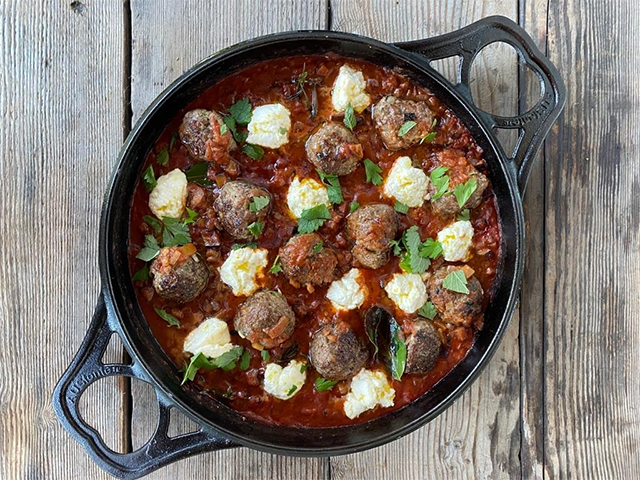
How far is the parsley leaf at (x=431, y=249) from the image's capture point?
3.44 meters

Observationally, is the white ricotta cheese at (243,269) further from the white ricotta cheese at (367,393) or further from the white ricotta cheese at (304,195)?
the white ricotta cheese at (367,393)

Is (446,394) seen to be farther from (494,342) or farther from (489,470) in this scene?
(489,470)

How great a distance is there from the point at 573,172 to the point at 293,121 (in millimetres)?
1645

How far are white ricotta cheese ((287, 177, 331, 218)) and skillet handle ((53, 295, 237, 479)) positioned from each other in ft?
3.46

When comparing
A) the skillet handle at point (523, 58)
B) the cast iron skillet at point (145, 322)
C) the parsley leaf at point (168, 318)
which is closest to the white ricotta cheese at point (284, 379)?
the cast iron skillet at point (145, 322)

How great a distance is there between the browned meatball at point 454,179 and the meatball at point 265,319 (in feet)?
3.15

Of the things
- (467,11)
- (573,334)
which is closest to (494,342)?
(573,334)

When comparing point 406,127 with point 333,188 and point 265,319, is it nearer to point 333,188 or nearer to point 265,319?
point 333,188

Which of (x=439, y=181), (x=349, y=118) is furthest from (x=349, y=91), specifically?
(x=439, y=181)

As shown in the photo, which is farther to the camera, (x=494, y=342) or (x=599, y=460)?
(x=599, y=460)

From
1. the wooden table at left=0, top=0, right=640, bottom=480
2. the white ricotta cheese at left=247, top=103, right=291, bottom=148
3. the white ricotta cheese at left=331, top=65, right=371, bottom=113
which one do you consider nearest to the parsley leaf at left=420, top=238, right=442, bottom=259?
the wooden table at left=0, top=0, right=640, bottom=480

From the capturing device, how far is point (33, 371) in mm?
3652

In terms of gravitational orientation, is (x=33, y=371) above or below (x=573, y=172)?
below

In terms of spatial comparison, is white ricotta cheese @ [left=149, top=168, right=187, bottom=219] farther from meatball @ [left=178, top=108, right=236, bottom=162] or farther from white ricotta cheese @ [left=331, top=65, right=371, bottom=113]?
white ricotta cheese @ [left=331, top=65, right=371, bottom=113]
